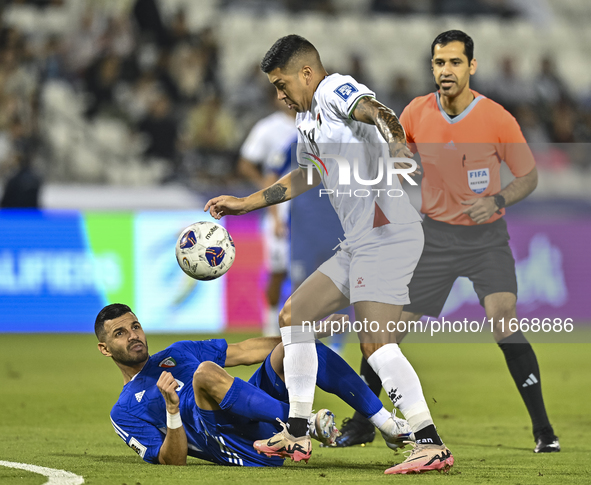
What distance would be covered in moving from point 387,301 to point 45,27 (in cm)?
1166

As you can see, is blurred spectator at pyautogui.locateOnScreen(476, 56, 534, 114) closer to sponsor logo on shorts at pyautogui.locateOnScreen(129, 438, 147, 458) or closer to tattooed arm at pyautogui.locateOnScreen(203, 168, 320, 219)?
tattooed arm at pyautogui.locateOnScreen(203, 168, 320, 219)

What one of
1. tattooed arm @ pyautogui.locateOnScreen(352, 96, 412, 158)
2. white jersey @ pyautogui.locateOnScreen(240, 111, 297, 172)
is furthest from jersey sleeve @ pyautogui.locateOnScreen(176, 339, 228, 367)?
Result: white jersey @ pyautogui.locateOnScreen(240, 111, 297, 172)

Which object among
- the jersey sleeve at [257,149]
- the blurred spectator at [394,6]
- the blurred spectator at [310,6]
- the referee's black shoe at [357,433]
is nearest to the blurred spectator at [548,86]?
the blurred spectator at [394,6]

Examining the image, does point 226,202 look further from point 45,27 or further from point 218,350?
point 45,27

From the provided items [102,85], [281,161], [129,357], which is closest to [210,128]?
[102,85]

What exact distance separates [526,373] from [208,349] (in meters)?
1.83

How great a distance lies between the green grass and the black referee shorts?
2.47 feet

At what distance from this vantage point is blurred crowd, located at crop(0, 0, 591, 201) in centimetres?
1252

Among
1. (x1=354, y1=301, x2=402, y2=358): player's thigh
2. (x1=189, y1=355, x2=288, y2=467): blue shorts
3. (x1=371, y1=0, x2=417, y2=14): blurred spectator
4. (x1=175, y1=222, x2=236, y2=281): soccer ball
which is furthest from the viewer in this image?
(x1=371, y1=0, x2=417, y2=14): blurred spectator

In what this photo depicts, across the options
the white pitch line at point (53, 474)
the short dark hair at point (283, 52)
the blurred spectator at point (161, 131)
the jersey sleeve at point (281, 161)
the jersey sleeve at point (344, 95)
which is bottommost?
the white pitch line at point (53, 474)

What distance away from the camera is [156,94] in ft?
43.7

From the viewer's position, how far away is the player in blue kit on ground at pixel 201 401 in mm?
4211

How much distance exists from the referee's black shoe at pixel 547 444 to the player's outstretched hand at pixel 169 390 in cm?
211

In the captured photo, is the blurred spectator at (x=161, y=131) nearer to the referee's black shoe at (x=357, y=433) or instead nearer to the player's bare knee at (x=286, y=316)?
the referee's black shoe at (x=357, y=433)
